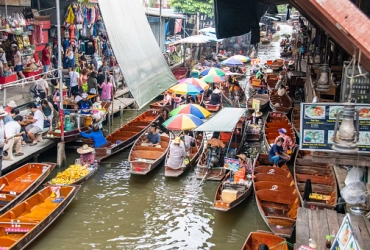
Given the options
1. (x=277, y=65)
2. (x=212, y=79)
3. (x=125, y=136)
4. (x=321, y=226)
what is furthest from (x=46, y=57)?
(x=277, y=65)

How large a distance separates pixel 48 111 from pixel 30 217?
5433 millimetres

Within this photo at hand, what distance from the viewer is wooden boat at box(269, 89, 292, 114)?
18.5 m

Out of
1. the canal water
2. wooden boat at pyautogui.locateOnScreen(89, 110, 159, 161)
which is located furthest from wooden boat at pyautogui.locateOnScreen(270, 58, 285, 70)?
the canal water

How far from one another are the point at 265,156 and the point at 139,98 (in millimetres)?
4025

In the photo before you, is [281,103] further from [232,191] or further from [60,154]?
[60,154]

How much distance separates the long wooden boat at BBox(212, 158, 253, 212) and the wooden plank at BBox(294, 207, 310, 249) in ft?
9.33

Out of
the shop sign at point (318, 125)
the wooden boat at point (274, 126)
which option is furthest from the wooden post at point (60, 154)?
the shop sign at point (318, 125)

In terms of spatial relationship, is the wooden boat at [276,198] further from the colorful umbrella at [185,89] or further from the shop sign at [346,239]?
the colorful umbrella at [185,89]

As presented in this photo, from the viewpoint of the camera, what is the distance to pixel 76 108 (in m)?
15.1

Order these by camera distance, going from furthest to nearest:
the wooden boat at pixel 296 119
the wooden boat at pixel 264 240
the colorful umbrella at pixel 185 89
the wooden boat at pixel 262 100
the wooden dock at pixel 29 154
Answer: the wooden boat at pixel 262 100 < the colorful umbrella at pixel 185 89 < the wooden boat at pixel 296 119 < the wooden dock at pixel 29 154 < the wooden boat at pixel 264 240

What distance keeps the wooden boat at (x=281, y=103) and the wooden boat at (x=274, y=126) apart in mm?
1279

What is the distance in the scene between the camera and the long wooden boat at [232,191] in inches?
392

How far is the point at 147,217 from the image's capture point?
10.5 metres

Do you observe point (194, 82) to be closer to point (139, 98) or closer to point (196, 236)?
point (139, 98)
